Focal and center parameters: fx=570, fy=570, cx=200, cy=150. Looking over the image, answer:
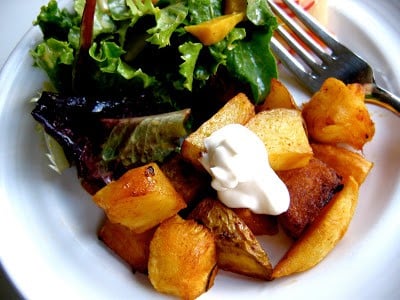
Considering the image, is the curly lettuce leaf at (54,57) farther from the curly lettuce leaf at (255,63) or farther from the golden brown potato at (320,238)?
the golden brown potato at (320,238)

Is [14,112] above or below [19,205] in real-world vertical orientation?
above

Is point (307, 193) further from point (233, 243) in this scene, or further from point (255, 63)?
point (255, 63)

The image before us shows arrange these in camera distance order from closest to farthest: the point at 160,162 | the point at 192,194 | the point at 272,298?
the point at 272,298, the point at 192,194, the point at 160,162

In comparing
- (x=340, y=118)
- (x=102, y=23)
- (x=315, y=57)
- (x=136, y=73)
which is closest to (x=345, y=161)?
(x=340, y=118)

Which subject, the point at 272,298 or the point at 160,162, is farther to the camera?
the point at 160,162

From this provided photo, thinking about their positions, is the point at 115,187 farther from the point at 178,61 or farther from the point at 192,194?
the point at 178,61

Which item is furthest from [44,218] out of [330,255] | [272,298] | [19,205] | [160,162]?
[330,255]

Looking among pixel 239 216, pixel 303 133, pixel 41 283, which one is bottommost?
pixel 41 283

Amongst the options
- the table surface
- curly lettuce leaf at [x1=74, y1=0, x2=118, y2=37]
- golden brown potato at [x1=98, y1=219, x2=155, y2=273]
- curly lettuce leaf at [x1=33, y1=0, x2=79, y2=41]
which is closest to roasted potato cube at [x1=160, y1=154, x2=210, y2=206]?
golden brown potato at [x1=98, y1=219, x2=155, y2=273]
